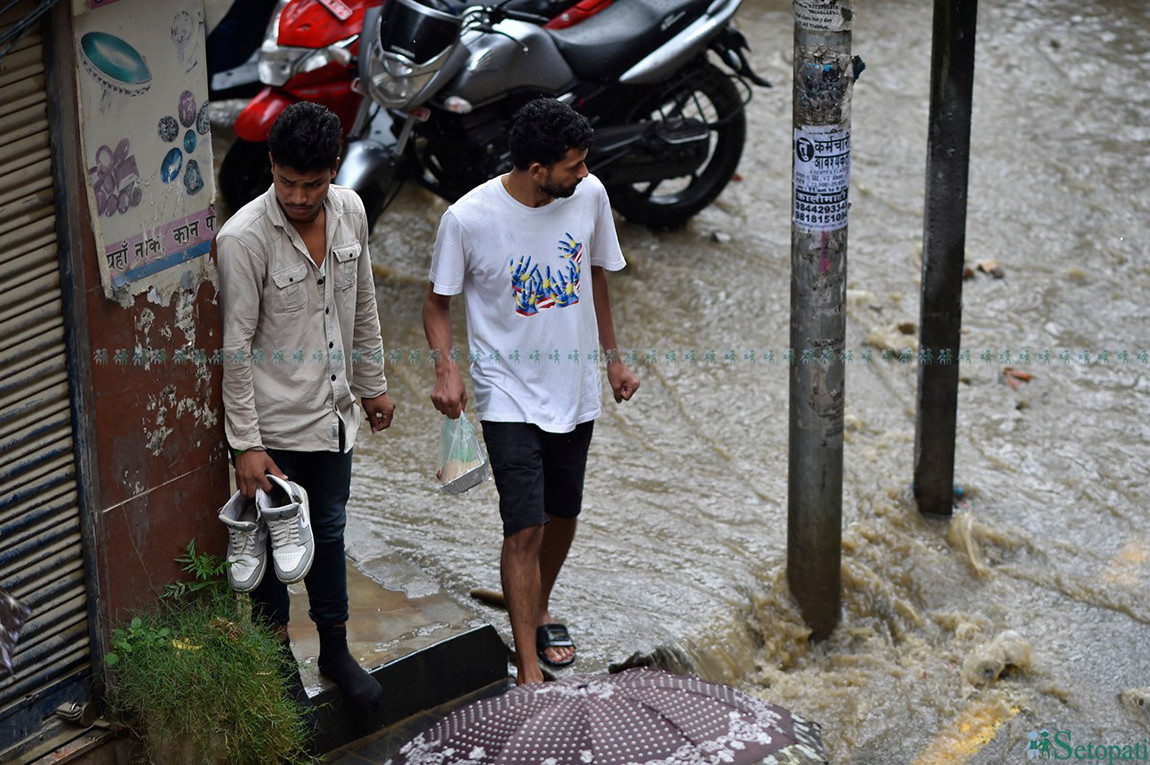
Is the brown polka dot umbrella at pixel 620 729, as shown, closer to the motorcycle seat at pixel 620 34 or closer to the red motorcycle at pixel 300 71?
the red motorcycle at pixel 300 71

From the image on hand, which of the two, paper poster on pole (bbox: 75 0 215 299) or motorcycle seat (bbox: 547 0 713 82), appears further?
motorcycle seat (bbox: 547 0 713 82)

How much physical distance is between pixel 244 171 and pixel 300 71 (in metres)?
0.69

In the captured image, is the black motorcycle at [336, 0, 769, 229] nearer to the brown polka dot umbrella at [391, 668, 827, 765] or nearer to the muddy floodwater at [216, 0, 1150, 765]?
the muddy floodwater at [216, 0, 1150, 765]

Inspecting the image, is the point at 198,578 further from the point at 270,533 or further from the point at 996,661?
the point at 996,661

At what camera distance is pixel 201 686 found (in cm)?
359

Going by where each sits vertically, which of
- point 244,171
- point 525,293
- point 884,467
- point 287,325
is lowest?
point 884,467

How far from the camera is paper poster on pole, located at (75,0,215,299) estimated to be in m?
3.36

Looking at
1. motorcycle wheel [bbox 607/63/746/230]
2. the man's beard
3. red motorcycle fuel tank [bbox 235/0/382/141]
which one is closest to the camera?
the man's beard

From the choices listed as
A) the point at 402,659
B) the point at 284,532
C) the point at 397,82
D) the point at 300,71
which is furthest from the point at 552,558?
the point at 300,71

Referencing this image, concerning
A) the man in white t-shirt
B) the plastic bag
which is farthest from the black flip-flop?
the plastic bag

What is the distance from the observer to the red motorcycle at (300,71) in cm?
687

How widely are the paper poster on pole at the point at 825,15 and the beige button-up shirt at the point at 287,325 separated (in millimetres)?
1658

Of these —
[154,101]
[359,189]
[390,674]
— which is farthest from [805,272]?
[359,189]

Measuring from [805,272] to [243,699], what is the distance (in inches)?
93.0
